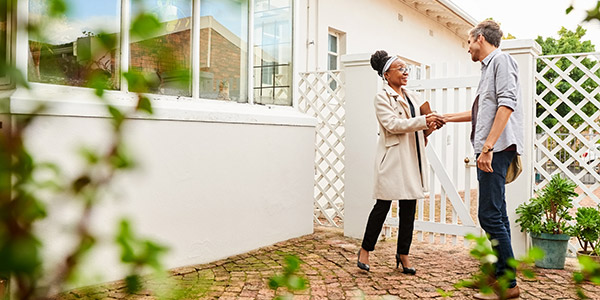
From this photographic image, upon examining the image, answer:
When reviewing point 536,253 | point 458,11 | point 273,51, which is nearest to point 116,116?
point 536,253

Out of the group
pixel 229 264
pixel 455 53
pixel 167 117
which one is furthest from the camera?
pixel 455 53

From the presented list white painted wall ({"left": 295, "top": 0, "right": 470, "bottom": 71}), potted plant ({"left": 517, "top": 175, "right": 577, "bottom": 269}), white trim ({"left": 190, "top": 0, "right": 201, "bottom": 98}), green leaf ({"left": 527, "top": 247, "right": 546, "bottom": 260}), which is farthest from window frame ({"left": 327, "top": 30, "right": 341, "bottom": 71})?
green leaf ({"left": 527, "top": 247, "right": 546, "bottom": 260})

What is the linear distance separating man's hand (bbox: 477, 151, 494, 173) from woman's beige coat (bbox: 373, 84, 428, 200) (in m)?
0.54

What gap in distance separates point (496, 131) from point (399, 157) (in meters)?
0.80

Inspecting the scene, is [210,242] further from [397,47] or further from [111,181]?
[397,47]

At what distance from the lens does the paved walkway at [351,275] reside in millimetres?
3516

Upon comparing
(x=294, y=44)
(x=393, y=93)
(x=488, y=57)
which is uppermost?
(x=294, y=44)

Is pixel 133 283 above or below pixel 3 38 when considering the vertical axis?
below

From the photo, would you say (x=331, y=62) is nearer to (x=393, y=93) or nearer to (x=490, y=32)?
(x=393, y=93)

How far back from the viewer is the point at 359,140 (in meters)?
5.40

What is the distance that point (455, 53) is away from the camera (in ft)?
45.9

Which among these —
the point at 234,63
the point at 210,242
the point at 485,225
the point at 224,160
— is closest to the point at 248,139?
the point at 224,160

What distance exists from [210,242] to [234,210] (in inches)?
15.2

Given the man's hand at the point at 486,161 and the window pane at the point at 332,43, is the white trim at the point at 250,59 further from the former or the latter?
the window pane at the point at 332,43
